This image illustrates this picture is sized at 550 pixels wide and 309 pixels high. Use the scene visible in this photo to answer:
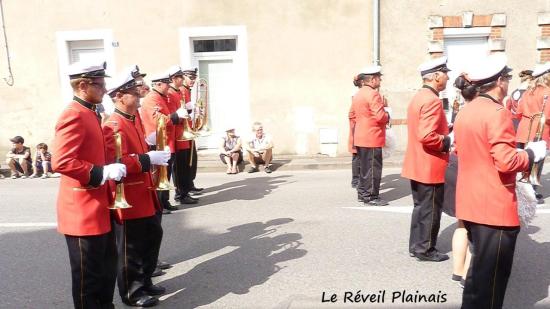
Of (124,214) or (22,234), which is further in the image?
(22,234)

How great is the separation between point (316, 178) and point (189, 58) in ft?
15.0

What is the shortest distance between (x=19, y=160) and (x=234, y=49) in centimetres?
557

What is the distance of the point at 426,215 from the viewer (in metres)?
5.00

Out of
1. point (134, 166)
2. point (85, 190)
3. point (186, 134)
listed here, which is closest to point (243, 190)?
point (186, 134)

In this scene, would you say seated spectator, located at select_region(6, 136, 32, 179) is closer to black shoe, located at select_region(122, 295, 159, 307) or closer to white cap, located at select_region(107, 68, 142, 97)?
black shoe, located at select_region(122, 295, 159, 307)

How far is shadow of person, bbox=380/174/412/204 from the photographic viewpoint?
7979 millimetres

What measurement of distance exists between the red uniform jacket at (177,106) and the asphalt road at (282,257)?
3.29 ft

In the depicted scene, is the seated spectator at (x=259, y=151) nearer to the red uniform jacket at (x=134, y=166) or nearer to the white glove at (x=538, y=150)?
the red uniform jacket at (x=134, y=166)

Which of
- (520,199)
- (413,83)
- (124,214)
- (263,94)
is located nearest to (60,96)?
(263,94)

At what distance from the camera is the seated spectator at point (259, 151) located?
10.9m

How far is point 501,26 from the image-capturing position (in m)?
11.5

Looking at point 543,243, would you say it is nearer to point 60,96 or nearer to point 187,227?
point 187,227

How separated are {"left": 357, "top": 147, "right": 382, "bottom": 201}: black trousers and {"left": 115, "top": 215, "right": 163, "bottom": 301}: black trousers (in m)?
3.82


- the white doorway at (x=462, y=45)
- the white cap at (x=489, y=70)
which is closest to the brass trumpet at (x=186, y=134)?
the white cap at (x=489, y=70)
